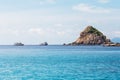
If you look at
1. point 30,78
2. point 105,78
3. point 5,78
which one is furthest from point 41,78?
point 105,78

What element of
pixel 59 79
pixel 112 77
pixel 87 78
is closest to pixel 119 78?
pixel 112 77

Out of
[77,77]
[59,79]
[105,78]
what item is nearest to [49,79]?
[59,79]

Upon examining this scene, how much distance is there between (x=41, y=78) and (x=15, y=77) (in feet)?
16.2

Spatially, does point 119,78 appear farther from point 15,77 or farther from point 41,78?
point 15,77

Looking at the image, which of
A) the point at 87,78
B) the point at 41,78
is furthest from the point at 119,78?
the point at 41,78

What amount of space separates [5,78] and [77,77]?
13.0 m

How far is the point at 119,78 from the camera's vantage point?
177 feet

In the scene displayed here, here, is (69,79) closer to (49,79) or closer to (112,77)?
(49,79)

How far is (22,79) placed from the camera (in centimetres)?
5409

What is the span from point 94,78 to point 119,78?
436 cm

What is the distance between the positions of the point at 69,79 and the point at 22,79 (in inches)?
324

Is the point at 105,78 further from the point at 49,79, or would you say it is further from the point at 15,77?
the point at 15,77

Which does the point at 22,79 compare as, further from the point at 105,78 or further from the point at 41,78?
the point at 105,78

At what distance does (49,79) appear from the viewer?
54.2 metres
